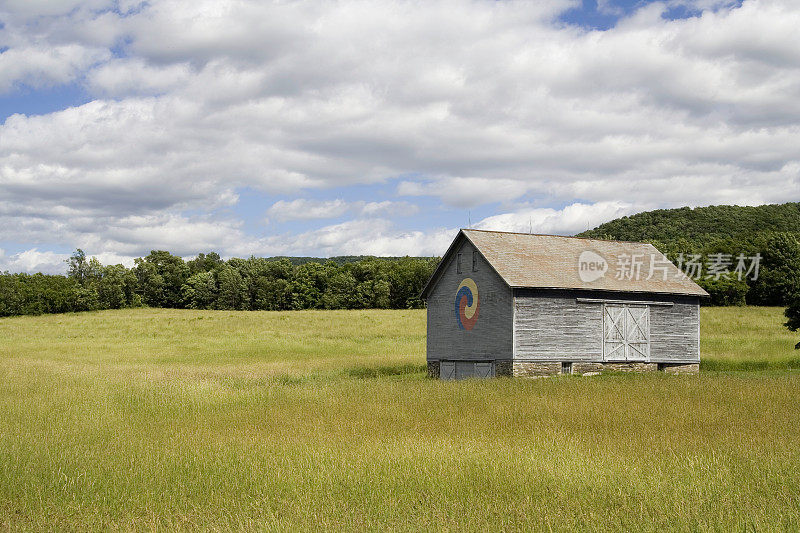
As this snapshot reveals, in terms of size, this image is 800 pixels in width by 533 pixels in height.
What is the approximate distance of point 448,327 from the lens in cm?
3259

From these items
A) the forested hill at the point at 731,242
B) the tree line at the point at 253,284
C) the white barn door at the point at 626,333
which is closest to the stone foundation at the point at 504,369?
the white barn door at the point at 626,333

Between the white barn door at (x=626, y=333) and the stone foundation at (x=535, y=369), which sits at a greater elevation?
the white barn door at (x=626, y=333)

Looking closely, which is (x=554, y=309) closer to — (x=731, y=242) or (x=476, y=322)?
(x=476, y=322)

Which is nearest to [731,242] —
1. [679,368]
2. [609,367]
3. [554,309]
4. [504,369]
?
[679,368]

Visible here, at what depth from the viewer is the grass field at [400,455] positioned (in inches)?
316

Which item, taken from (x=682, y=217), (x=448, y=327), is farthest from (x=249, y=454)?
(x=682, y=217)

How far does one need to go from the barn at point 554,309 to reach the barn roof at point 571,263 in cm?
6

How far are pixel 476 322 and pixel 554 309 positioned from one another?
3451 millimetres

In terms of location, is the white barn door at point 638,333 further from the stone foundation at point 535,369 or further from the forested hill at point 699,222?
the forested hill at point 699,222

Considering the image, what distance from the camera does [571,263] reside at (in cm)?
3147

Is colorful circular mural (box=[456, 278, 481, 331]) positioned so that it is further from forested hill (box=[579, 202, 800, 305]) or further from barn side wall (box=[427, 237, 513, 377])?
forested hill (box=[579, 202, 800, 305])

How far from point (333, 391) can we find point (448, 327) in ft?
41.7

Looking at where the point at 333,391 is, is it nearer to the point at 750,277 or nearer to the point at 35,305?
the point at 750,277

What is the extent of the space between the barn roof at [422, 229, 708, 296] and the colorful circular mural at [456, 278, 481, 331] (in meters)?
1.83
